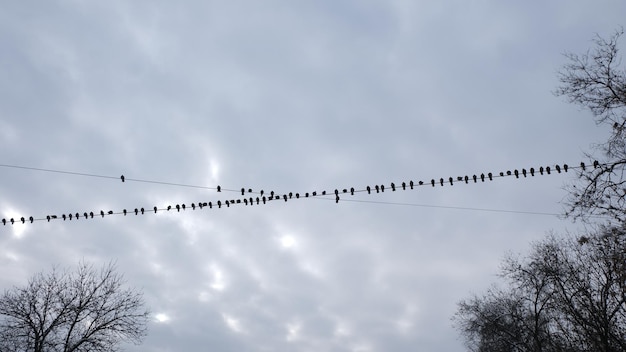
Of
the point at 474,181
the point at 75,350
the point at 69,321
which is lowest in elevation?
the point at 75,350

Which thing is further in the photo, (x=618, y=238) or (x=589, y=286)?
(x=589, y=286)

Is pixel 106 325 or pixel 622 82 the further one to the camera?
pixel 106 325

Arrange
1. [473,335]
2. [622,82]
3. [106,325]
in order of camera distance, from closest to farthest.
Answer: [622,82] → [106,325] → [473,335]

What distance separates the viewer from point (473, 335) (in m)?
35.6

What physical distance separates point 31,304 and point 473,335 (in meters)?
31.3

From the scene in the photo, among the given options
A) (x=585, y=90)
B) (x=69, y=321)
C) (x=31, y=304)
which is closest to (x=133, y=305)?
(x=69, y=321)

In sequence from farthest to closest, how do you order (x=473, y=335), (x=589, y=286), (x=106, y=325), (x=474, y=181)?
(x=473, y=335) → (x=106, y=325) → (x=589, y=286) → (x=474, y=181)

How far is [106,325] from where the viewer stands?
26.1 meters

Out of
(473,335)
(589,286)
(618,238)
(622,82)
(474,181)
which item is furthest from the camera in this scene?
(473,335)

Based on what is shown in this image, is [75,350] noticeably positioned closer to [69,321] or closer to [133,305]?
[69,321]

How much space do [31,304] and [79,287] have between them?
2.50 m

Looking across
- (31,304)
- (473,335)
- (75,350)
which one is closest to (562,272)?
→ (473,335)

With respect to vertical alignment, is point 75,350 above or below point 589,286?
below

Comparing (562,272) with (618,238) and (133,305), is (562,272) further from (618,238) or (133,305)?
(133,305)
